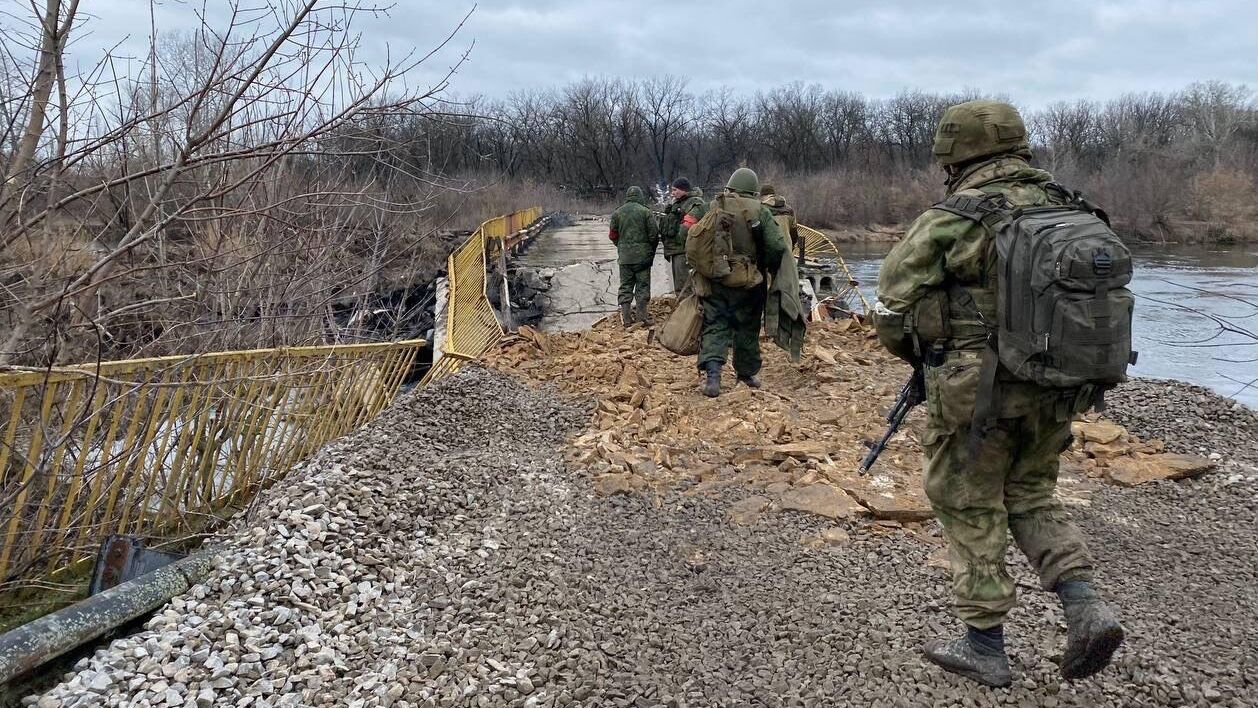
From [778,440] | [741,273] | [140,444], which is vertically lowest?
[778,440]

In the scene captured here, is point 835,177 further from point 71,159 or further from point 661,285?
point 71,159

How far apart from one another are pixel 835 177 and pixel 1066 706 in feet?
166

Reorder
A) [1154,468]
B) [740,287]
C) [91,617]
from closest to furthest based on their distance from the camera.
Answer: [91,617], [1154,468], [740,287]

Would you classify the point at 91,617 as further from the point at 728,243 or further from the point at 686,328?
the point at 728,243

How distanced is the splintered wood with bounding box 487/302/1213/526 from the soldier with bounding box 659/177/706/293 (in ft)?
6.23

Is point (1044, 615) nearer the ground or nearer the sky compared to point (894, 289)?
nearer the ground

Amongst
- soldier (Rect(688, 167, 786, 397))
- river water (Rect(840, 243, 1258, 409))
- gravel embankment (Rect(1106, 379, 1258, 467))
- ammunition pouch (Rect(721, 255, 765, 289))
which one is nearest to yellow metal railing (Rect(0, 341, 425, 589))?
soldier (Rect(688, 167, 786, 397))

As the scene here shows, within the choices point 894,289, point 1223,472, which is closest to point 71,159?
point 894,289

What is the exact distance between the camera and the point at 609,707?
2.79 meters

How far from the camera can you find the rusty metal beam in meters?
2.79

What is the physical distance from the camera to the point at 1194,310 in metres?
3.46

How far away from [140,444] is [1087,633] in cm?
408

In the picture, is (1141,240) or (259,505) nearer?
(259,505)

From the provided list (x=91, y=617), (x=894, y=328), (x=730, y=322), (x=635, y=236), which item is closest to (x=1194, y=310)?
(x=894, y=328)
